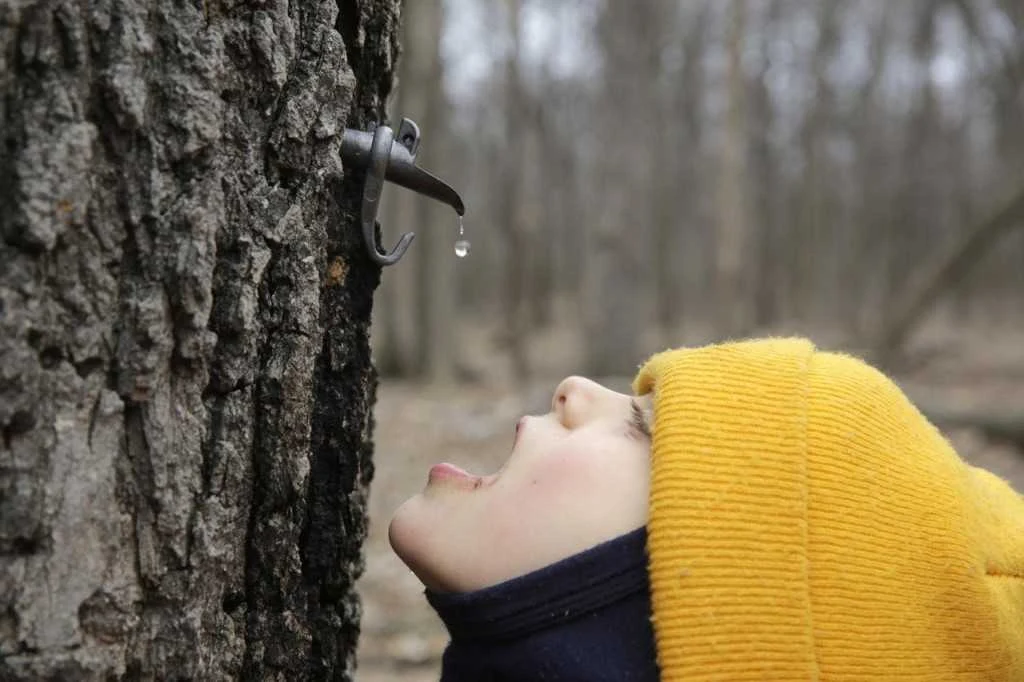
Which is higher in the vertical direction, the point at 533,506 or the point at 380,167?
the point at 380,167

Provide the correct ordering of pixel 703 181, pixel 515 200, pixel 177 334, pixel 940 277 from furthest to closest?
pixel 703 181
pixel 515 200
pixel 940 277
pixel 177 334

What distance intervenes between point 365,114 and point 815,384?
83 centimetres

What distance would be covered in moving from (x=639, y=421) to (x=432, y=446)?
5518 millimetres

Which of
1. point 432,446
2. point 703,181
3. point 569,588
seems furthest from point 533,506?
point 703,181

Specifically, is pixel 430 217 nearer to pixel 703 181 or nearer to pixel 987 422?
pixel 987 422

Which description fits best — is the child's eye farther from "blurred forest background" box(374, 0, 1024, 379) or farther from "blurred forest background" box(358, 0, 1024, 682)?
"blurred forest background" box(374, 0, 1024, 379)

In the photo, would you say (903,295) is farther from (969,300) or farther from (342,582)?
(969,300)

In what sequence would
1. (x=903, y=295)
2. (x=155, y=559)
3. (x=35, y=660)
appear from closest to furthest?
(x=35, y=660)
(x=155, y=559)
(x=903, y=295)

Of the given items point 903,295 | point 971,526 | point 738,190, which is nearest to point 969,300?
point 738,190

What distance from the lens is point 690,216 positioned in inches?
1041

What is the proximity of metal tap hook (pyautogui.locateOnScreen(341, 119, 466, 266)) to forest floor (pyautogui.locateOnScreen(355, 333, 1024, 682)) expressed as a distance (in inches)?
79.5

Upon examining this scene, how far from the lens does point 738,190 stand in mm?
13297

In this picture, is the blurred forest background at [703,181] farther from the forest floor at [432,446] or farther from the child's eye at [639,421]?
the child's eye at [639,421]

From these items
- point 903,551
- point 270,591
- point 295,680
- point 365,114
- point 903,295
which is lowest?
point 295,680
